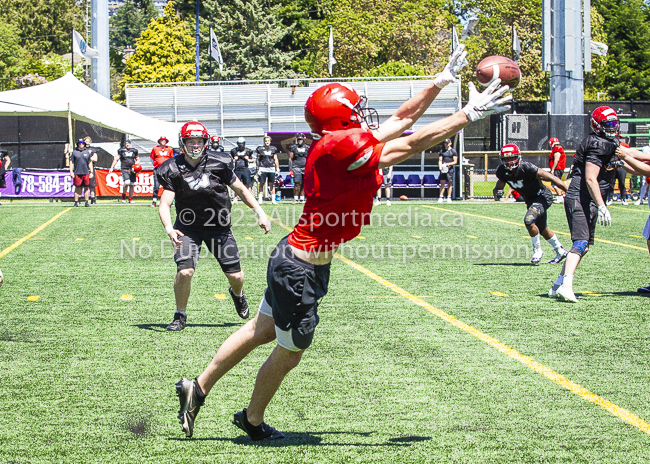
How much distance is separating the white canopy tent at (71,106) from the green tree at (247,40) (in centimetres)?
2791

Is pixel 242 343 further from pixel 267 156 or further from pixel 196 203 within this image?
pixel 267 156

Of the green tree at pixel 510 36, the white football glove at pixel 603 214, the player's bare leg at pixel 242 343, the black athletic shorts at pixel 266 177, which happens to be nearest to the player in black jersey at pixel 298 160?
the black athletic shorts at pixel 266 177

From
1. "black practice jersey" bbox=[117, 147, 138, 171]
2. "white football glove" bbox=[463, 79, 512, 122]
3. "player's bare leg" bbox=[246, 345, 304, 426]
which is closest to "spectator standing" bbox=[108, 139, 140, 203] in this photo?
"black practice jersey" bbox=[117, 147, 138, 171]

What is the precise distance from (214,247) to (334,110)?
3.38 meters

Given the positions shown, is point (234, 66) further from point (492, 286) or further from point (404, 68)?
point (492, 286)

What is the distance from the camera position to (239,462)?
11.6 feet

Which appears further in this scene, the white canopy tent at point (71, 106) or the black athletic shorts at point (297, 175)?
the white canopy tent at point (71, 106)

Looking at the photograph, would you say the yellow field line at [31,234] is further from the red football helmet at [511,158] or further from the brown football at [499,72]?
the brown football at [499,72]

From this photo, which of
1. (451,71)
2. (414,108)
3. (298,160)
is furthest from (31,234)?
(451,71)

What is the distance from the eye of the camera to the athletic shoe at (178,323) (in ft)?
21.1

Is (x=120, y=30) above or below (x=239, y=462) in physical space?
above

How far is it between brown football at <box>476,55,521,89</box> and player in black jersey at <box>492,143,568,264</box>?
6509 millimetres

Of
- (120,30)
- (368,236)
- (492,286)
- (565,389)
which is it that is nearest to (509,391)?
(565,389)

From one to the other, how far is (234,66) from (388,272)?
149 feet
